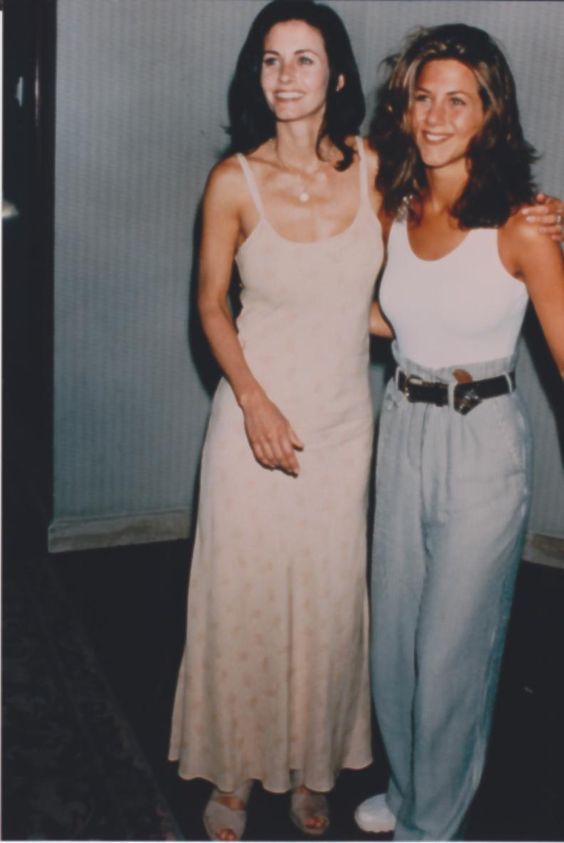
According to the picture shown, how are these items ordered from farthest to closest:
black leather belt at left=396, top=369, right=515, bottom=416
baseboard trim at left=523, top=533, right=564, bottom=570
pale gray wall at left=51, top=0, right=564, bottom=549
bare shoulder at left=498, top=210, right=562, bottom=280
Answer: baseboard trim at left=523, top=533, right=564, bottom=570, pale gray wall at left=51, top=0, right=564, bottom=549, black leather belt at left=396, top=369, right=515, bottom=416, bare shoulder at left=498, top=210, right=562, bottom=280

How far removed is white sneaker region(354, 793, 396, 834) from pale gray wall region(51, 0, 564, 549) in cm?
172

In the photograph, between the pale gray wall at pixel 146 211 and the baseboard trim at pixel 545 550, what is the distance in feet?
0.15

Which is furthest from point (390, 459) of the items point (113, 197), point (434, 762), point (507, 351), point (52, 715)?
point (113, 197)

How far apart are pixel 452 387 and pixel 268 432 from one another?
377mm

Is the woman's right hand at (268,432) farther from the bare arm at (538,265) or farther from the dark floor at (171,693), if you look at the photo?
the dark floor at (171,693)

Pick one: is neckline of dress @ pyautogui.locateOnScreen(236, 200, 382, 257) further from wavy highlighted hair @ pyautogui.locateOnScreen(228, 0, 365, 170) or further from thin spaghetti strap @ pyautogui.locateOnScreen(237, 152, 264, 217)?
wavy highlighted hair @ pyautogui.locateOnScreen(228, 0, 365, 170)

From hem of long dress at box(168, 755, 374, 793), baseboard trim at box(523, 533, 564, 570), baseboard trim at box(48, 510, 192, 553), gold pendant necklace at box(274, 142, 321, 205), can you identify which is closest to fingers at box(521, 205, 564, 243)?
gold pendant necklace at box(274, 142, 321, 205)

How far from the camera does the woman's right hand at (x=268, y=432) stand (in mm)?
1726

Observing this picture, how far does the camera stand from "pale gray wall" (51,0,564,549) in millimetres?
3064

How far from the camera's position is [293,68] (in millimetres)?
1661

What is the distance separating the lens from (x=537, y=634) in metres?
2.83

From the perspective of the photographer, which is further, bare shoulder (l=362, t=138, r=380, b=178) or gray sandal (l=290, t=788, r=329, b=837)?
gray sandal (l=290, t=788, r=329, b=837)

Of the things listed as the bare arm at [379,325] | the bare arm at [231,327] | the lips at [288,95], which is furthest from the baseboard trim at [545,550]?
the lips at [288,95]

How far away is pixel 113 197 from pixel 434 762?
232 cm
